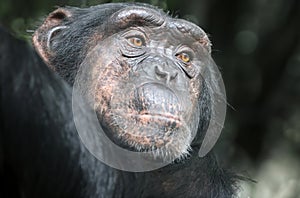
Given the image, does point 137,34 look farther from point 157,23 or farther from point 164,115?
point 164,115

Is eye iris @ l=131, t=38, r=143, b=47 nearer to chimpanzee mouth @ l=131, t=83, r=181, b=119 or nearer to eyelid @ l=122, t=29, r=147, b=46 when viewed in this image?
eyelid @ l=122, t=29, r=147, b=46

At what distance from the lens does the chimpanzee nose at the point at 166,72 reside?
388cm

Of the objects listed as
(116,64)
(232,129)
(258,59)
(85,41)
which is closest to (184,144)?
(116,64)

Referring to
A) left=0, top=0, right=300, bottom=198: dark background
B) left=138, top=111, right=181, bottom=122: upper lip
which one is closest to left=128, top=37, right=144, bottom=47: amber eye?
left=138, top=111, right=181, bottom=122: upper lip

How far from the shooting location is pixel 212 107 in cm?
435

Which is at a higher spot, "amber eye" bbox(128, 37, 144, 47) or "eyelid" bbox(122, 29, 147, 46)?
"eyelid" bbox(122, 29, 147, 46)

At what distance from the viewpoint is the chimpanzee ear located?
4.51 m

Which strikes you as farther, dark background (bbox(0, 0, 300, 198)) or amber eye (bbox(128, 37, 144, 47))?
dark background (bbox(0, 0, 300, 198))

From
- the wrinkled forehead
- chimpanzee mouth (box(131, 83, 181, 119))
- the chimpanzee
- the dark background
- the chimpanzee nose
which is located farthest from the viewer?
the dark background

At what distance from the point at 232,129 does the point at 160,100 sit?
4819 mm

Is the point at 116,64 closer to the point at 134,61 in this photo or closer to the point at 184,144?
the point at 134,61

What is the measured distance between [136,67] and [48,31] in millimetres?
749

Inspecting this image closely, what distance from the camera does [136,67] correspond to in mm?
4016

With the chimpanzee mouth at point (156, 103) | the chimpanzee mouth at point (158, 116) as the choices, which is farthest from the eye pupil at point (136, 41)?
the chimpanzee mouth at point (158, 116)
